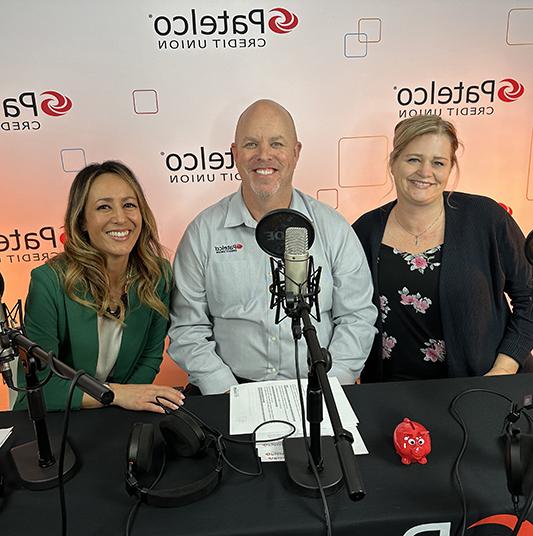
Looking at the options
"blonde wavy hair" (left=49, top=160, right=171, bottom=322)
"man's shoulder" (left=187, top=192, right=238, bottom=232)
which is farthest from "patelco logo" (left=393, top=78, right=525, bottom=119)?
"blonde wavy hair" (left=49, top=160, right=171, bottom=322)

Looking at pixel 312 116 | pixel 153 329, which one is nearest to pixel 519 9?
pixel 312 116

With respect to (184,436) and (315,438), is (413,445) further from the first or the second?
(184,436)

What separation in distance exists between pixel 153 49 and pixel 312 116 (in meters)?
0.94

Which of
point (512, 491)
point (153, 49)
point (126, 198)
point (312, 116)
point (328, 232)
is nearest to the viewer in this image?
point (512, 491)

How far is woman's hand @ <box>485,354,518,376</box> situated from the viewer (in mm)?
2201

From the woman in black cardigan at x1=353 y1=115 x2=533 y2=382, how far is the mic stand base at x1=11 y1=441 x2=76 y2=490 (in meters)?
1.40

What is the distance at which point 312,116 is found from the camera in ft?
9.88

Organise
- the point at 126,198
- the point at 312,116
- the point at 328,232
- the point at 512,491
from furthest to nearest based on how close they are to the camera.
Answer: the point at 312,116 < the point at 328,232 < the point at 126,198 < the point at 512,491

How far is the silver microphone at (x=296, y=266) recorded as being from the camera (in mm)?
1091

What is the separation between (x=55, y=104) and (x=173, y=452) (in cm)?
226

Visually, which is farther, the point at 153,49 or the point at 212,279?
the point at 153,49

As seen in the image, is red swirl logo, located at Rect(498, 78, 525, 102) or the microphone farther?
red swirl logo, located at Rect(498, 78, 525, 102)

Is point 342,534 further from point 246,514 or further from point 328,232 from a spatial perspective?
point 328,232

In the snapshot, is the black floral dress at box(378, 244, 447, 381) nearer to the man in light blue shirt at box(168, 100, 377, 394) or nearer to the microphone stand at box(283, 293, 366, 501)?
the man in light blue shirt at box(168, 100, 377, 394)
